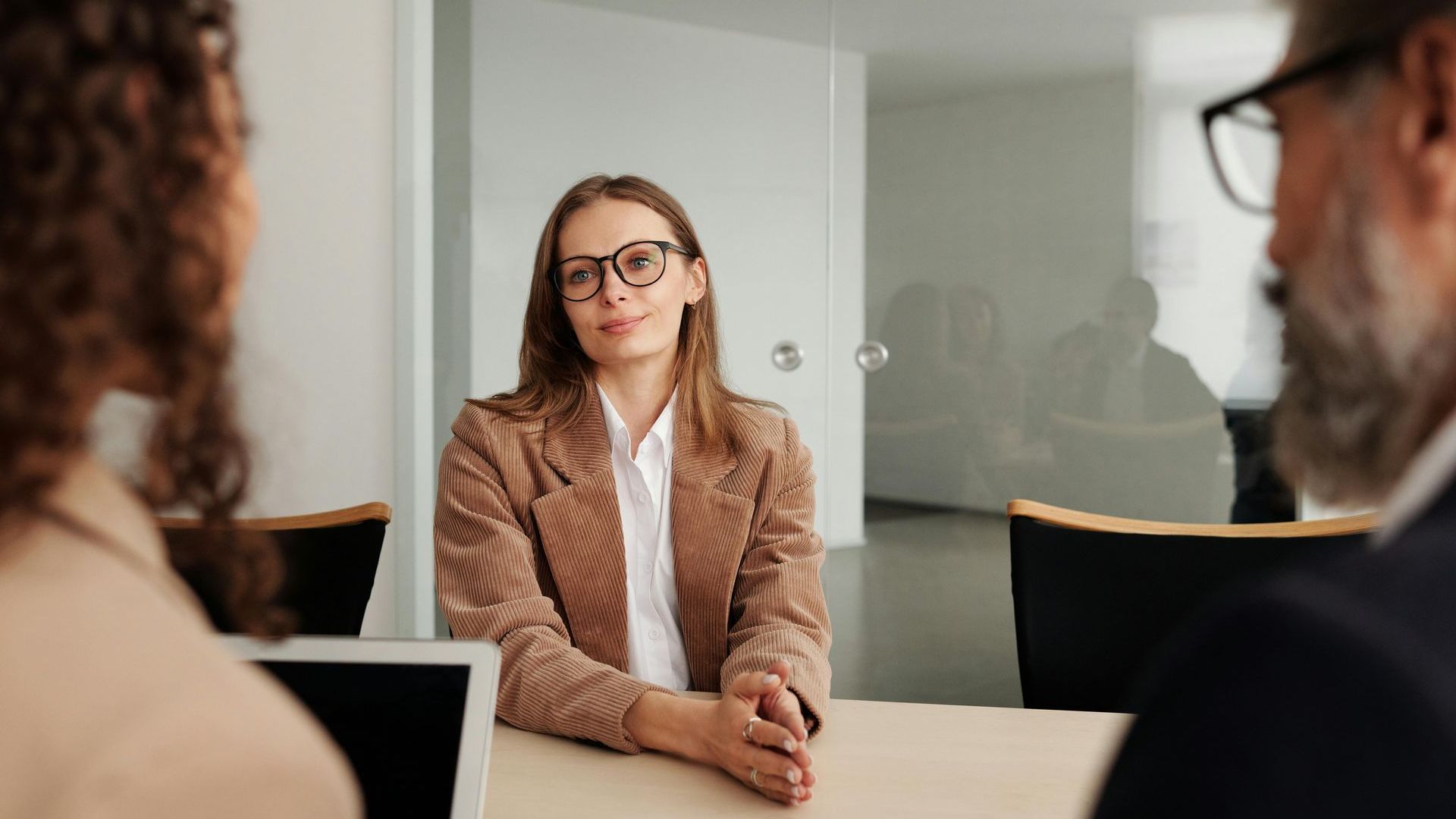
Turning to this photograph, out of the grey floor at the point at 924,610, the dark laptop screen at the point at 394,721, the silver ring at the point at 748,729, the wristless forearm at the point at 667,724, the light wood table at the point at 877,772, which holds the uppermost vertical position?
the dark laptop screen at the point at 394,721

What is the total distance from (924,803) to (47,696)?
0.96 m

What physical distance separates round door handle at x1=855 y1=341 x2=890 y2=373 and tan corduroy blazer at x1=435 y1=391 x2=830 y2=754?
130 cm

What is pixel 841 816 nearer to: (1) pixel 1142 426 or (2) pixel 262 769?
(2) pixel 262 769

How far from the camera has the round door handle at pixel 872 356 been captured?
3.28 m

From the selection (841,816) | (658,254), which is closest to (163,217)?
(841,816)

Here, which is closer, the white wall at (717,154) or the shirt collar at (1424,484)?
the shirt collar at (1424,484)

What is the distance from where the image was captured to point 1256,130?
0.60m

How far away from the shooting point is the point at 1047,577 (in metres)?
1.93

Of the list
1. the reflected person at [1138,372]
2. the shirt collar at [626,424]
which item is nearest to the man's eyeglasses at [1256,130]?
the shirt collar at [626,424]

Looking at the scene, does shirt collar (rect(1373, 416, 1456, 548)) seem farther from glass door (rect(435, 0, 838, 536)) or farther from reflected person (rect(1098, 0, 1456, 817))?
glass door (rect(435, 0, 838, 536))

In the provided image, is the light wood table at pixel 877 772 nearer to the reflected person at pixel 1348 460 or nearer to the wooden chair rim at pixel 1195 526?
the wooden chair rim at pixel 1195 526

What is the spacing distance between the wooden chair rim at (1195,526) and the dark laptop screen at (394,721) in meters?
1.14

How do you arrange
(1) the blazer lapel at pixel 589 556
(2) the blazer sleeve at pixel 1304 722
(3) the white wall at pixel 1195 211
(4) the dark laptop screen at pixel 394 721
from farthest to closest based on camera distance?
(3) the white wall at pixel 1195 211 < (1) the blazer lapel at pixel 589 556 < (4) the dark laptop screen at pixel 394 721 < (2) the blazer sleeve at pixel 1304 722

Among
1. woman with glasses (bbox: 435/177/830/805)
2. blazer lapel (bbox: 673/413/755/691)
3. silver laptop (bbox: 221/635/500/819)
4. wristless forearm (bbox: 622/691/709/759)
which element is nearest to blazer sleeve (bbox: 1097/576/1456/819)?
silver laptop (bbox: 221/635/500/819)
